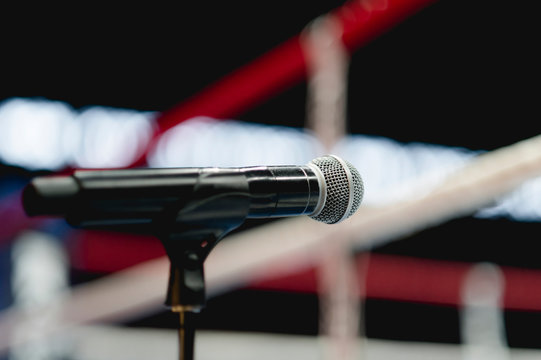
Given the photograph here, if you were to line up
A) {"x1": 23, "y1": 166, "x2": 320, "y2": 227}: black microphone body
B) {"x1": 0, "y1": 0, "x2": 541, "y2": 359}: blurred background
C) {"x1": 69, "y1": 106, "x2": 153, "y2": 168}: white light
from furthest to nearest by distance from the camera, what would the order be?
1. {"x1": 69, "y1": 106, "x2": 153, "y2": 168}: white light
2. {"x1": 0, "y1": 0, "x2": 541, "y2": 359}: blurred background
3. {"x1": 23, "y1": 166, "x2": 320, "y2": 227}: black microphone body

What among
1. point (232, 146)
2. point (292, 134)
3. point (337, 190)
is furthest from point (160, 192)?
point (292, 134)

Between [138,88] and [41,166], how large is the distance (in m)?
0.78

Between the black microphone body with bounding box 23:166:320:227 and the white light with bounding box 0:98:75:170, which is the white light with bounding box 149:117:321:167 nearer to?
the white light with bounding box 0:98:75:170

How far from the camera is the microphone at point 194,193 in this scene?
0.42 meters

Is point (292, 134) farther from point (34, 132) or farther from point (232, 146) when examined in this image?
point (34, 132)

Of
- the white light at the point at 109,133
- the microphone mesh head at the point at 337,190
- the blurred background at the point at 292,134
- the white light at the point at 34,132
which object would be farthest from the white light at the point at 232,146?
the microphone mesh head at the point at 337,190

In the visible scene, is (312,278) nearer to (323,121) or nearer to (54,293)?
(54,293)

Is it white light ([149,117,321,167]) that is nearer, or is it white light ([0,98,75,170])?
white light ([0,98,75,170])

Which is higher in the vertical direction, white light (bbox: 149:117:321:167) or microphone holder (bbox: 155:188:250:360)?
white light (bbox: 149:117:321:167)

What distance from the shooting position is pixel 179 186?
46 cm

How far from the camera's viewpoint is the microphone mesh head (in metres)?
0.52

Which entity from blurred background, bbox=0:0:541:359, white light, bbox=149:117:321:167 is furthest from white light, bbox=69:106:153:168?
white light, bbox=149:117:321:167

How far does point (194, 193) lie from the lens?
47 cm

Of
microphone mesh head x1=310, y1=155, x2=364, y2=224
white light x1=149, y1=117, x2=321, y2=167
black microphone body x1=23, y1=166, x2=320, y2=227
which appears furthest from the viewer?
white light x1=149, y1=117, x2=321, y2=167
